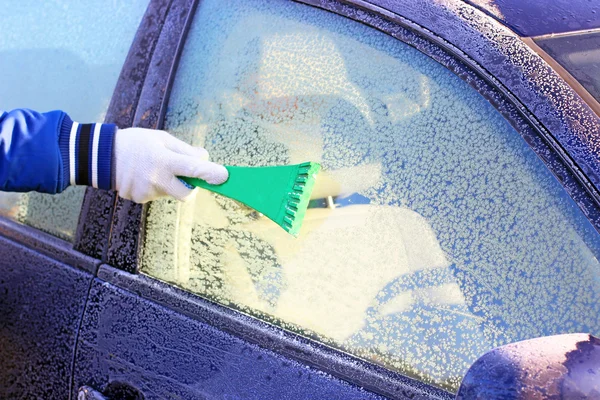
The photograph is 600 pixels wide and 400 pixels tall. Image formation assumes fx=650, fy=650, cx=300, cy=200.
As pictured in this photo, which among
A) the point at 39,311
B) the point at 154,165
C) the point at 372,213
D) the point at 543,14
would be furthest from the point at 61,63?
the point at 543,14

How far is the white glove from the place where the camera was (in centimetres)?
146

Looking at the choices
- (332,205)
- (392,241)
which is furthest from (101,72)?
(392,241)

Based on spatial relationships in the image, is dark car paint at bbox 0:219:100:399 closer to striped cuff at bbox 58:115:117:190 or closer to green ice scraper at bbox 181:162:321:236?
striped cuff at bbox 58:115:117:190

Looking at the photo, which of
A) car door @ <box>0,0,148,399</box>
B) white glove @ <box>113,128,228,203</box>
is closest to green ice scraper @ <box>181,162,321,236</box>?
white glove @ <box>113,128,228,203</box>

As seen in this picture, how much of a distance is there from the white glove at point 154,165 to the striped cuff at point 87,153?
21 millimetres

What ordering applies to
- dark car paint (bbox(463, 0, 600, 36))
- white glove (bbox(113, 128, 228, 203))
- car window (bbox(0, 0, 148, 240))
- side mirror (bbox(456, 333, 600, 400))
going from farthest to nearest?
car window (bbox(0, 0, 148, 240)) < white glove (bbox(113, 128, 228, 203)) < dark car paint (bbox(463, 0, 600, 36)) < side mirror (bbox(456, 333, 600, 400))

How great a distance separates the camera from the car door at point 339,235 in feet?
4.00

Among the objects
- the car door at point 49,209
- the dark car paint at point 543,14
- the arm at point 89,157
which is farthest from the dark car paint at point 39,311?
the dark car paint at point 543,14

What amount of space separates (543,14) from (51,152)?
1137 mm

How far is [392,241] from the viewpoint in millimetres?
1299

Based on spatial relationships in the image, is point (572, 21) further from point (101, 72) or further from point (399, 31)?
point (101, 72)

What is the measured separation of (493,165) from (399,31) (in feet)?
1.16

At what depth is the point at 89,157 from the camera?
4.95ft

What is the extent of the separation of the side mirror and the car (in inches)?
0.4
